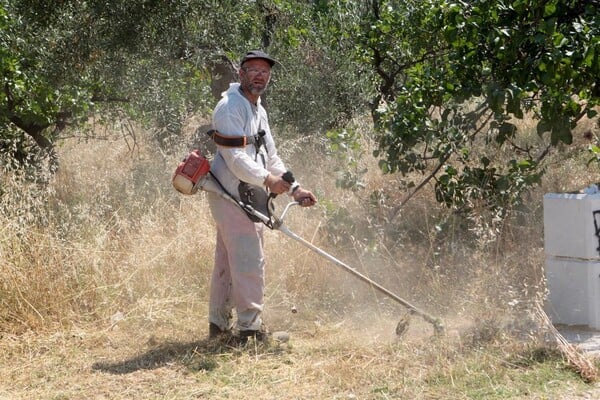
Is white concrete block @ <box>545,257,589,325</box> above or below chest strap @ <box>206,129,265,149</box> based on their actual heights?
below

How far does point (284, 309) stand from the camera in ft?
22.7

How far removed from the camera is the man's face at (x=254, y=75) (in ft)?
18.9

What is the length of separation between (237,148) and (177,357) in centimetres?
142

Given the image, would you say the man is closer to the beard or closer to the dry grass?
the beard

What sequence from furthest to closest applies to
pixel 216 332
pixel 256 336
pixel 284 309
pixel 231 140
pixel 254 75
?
1. pixel 284 309
2. pixel 216 332
3. pixel 256 336
4. pixel 254 75
5. pixel 231 140

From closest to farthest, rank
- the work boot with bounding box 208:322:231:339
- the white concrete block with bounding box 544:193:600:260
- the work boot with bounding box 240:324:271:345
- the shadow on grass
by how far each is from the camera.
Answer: the shadow on grass
the white concrete block with bounding box 544:193:600:260
the work boot with bounding box 240:324:271:345
the work boot with bounding box 208:322:231:339

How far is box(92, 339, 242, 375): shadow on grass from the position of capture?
5.53 meters

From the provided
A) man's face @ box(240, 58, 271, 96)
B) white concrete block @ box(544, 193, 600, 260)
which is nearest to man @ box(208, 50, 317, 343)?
man's face @ box(240, 58, 271, 96)

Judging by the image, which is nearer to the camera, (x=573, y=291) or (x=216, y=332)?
(x=573, y=291)

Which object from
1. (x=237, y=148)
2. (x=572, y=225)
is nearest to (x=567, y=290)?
(x=572, y=225)

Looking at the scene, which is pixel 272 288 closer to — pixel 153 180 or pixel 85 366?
pixel 85 366

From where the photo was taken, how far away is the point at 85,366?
5613 mm

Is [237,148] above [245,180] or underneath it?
above

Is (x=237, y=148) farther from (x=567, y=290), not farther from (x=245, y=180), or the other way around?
(x=567, y=290)
